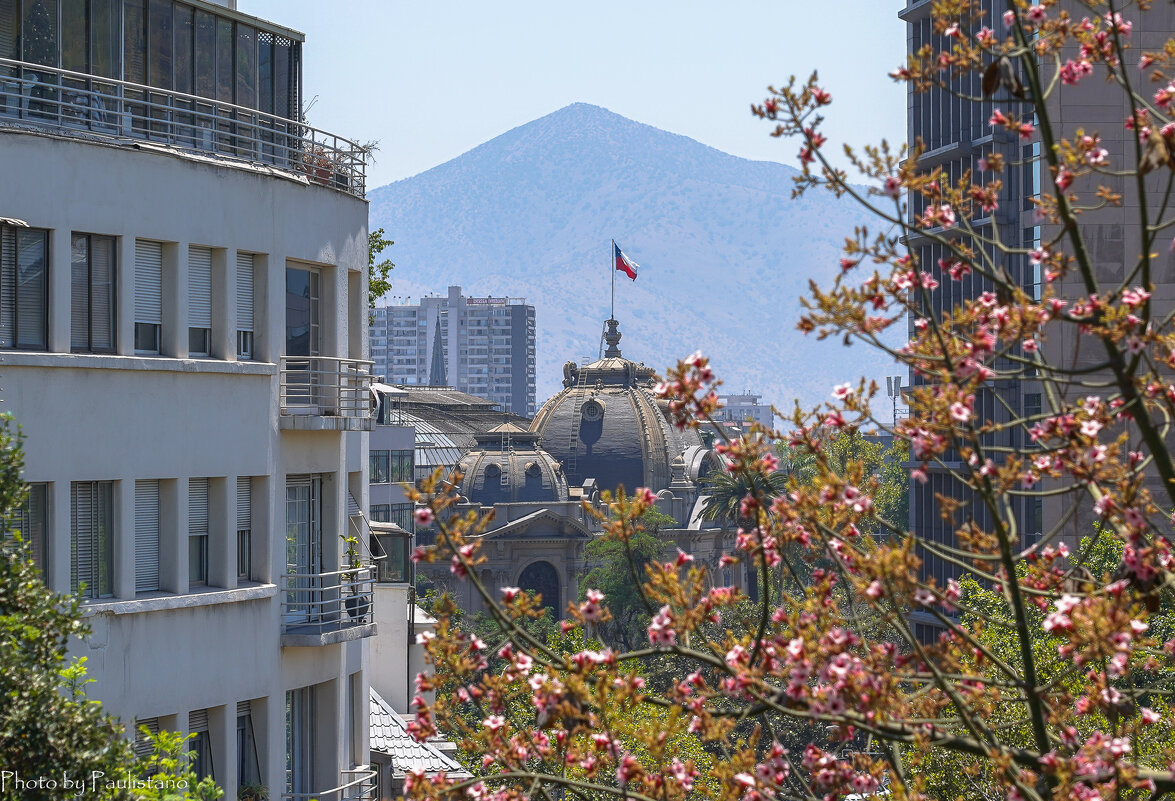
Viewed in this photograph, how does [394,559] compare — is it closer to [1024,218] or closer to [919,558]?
[1024,218]

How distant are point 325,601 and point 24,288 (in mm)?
6238

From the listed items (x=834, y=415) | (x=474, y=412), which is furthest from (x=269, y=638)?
(x=474, y=412)

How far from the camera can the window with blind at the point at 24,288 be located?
21.8 m

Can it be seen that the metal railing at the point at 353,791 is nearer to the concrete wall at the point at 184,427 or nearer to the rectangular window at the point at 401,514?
the concrete wall at the point at 184,427

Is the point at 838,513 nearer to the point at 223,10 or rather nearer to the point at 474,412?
the point at 223,10

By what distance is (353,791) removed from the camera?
28.1m

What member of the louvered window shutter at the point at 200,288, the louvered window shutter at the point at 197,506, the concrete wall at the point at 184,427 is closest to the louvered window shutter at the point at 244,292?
the concrete wall at the point at 184,427

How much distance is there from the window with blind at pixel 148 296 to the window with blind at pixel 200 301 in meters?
0.46

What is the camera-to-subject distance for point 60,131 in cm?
2295

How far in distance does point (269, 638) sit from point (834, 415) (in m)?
15.2

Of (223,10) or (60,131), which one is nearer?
(60,131)

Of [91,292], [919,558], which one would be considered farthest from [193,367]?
[919,558]

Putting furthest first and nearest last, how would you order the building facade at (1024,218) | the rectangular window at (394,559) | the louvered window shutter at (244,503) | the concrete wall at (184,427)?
the building facade at (1024,218)
the rectangular window at (394,559)
the louvered window shutter at (244,503)
the concrete wall at (184,427)

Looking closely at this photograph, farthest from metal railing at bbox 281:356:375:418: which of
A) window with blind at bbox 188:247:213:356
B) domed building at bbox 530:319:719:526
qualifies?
domed building at bbox 530:319:719:526
